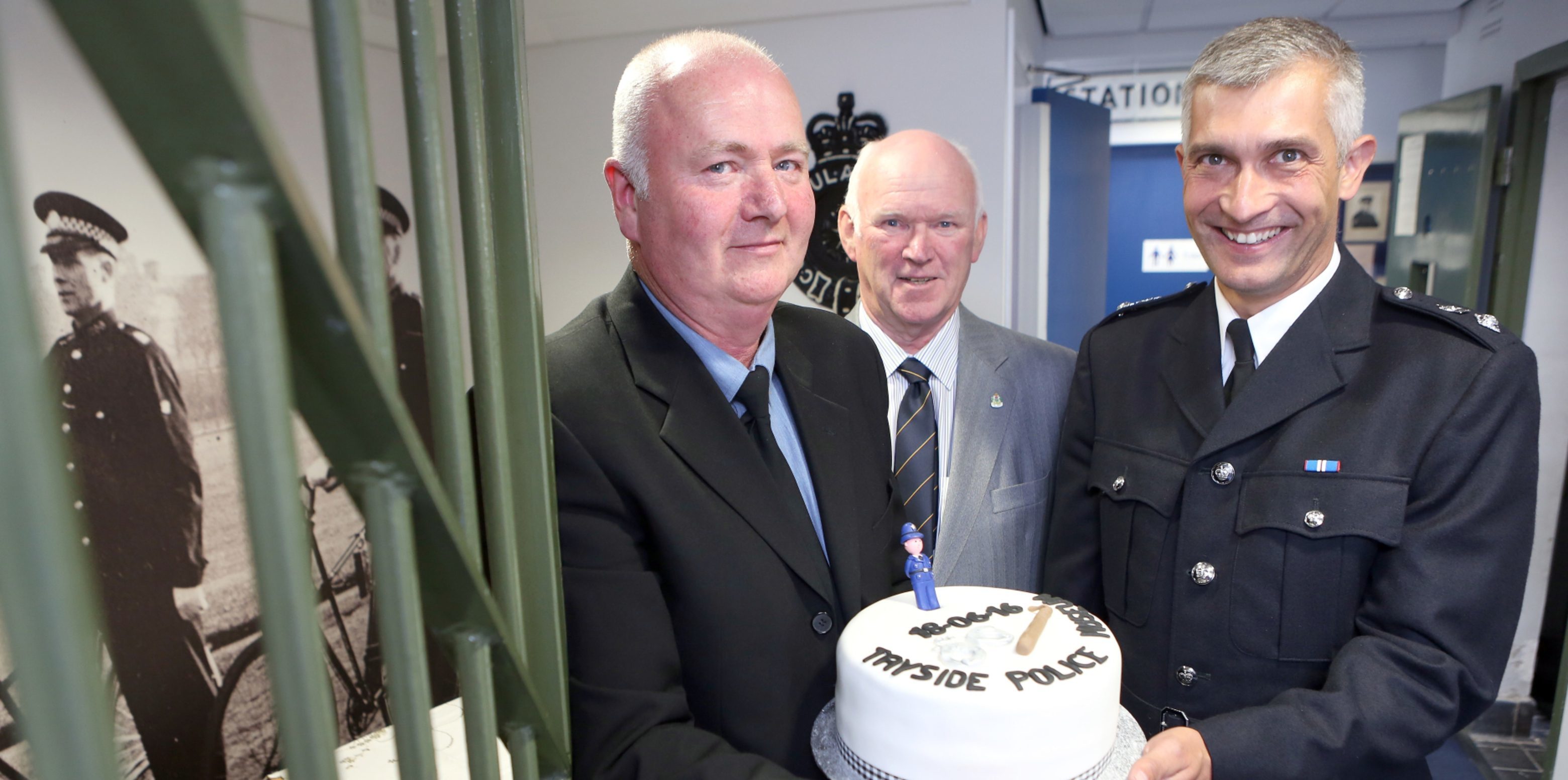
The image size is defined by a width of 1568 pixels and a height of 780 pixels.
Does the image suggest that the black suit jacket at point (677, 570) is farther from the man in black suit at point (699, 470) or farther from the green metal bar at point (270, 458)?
the green metal bar at point (270, 458)

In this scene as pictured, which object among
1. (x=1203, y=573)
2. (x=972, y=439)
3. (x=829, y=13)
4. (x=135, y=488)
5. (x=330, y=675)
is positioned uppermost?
(x=829, y=13)

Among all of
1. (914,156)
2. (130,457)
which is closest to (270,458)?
(914,156)

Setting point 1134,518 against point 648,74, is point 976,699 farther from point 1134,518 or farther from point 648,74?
point 648,74

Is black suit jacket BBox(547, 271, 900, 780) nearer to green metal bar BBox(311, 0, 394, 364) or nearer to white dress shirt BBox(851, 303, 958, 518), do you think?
green metal bar BBox(311, 0, 394, 364)

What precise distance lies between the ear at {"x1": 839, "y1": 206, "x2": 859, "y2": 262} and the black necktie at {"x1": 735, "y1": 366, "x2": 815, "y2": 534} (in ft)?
3.89

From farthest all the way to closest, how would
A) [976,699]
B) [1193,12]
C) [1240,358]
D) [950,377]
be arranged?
[1193,12]
[950,377]
[1240,358]
[976,699]

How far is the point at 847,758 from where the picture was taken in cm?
113

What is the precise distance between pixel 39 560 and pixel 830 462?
3.66 feet

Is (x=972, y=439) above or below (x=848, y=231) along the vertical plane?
below

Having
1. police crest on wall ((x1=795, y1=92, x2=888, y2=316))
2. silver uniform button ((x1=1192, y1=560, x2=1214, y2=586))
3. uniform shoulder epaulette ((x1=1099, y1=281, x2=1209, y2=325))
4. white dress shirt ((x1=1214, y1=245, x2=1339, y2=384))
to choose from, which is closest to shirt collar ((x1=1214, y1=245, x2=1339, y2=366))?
white dress shirt ((x1=1214, y1=245, x2=1339, y2=384))

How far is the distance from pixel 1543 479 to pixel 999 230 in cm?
251

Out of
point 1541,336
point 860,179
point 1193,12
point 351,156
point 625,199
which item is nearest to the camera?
point 351,156

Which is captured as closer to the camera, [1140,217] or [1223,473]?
[1223,473]

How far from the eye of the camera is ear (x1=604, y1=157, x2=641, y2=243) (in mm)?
1355
